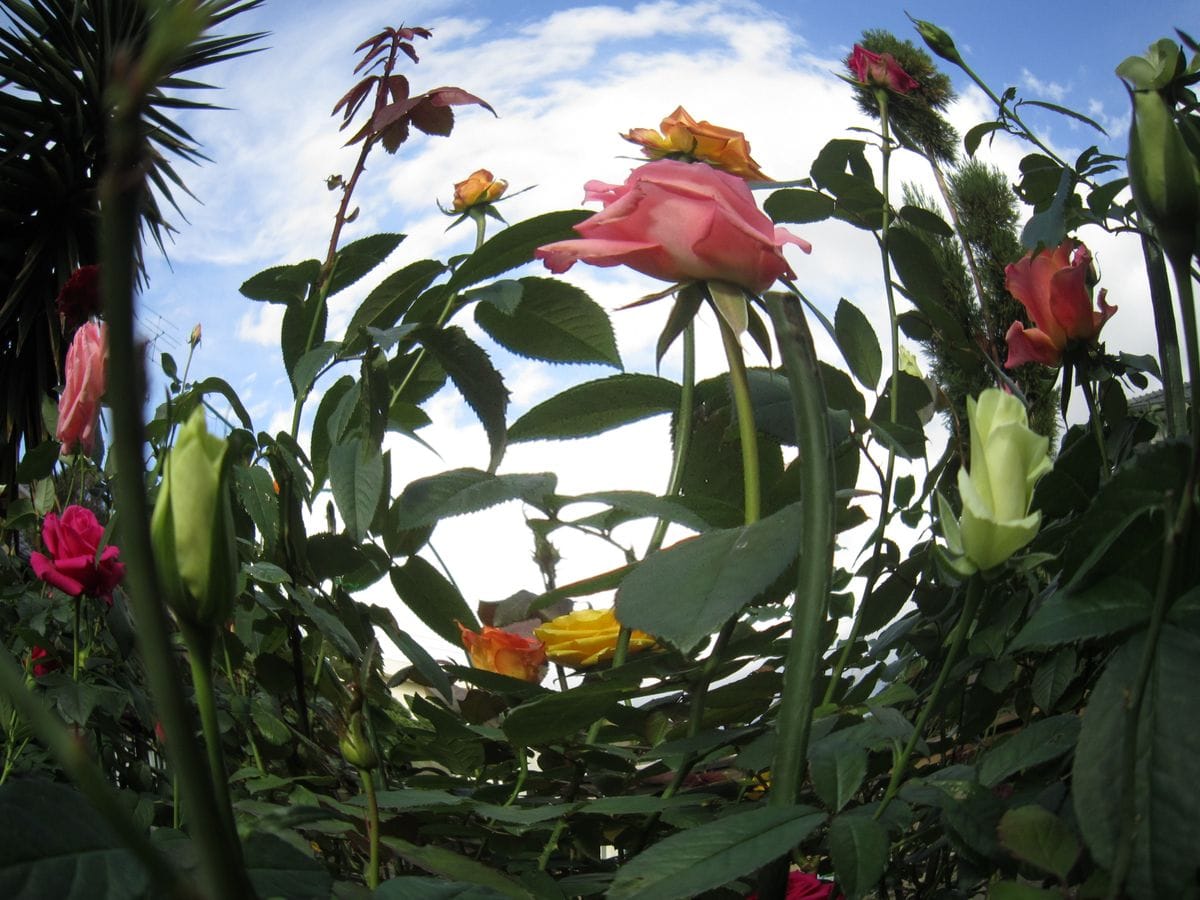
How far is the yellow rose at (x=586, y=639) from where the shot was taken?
1.28ft

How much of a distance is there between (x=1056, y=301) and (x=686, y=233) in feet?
0.93

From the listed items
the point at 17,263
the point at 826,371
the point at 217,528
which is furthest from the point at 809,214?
the point at 17,263

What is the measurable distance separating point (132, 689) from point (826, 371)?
1.35 feet

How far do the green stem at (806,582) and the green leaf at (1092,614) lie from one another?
44 mm

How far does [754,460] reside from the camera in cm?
30

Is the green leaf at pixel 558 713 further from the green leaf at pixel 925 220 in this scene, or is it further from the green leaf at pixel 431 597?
the green leaf at pixel 925 220

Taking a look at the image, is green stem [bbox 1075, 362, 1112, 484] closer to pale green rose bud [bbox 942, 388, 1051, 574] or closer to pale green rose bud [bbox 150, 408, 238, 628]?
pale green rose bud [bbox 942, 388, 1051, 574]

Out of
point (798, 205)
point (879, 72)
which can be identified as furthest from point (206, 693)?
point (879, 72)

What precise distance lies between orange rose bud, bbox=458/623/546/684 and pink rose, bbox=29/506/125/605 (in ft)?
0.83

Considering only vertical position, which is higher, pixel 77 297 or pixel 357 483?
pixel 77 297

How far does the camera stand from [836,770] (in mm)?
245

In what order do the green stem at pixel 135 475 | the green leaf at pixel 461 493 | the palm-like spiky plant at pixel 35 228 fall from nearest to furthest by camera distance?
1. the green stem at pixel 135 475
2. the green leaf at pixel 461 493
3. the palm-like spiky plant at pixel 35 228

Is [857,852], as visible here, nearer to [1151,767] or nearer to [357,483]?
[1151,767]

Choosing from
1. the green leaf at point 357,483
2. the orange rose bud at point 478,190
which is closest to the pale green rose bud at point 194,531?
the green leaf at point 357,483
